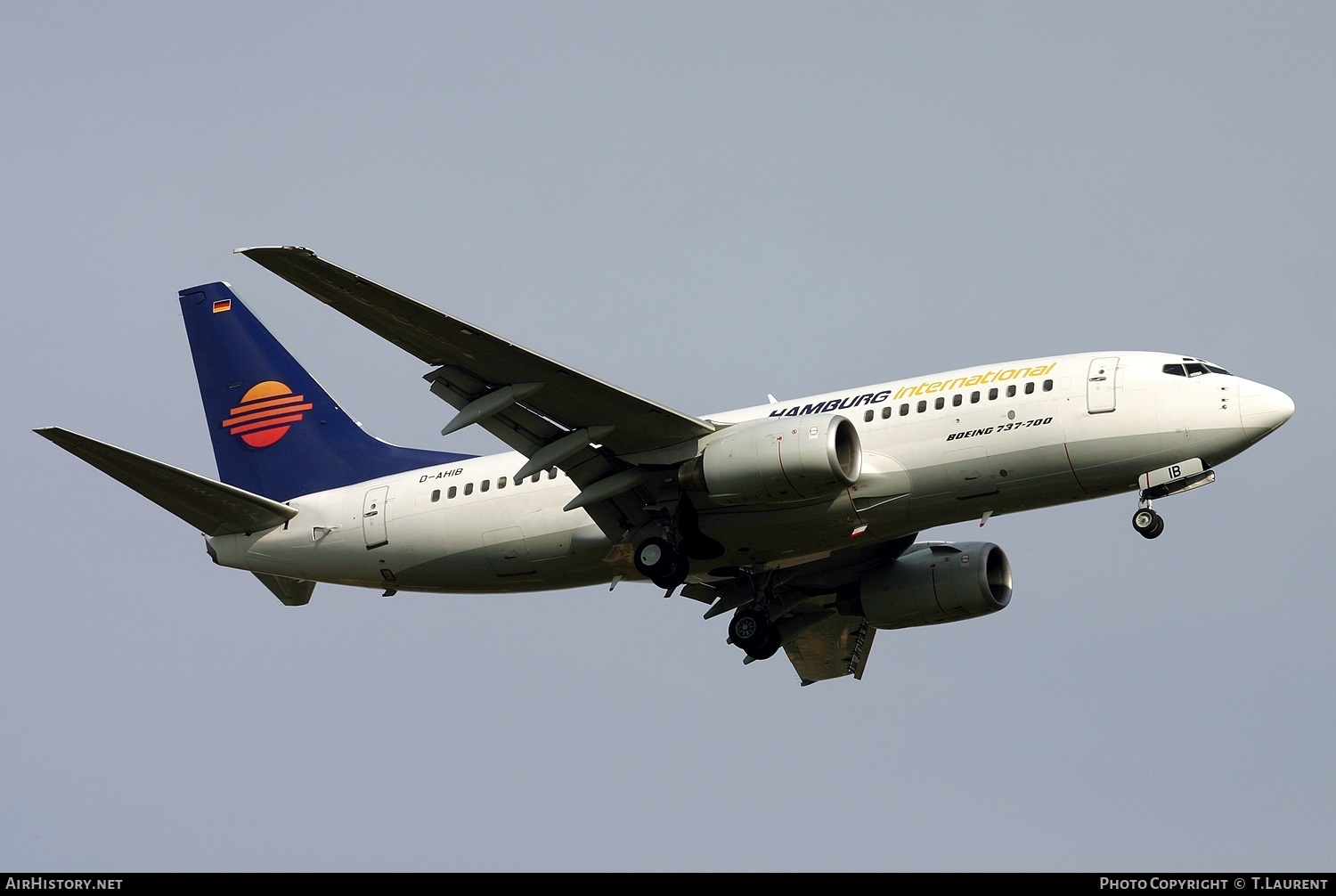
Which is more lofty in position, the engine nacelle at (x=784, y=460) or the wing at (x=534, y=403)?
the wing at (x=534, y=403)

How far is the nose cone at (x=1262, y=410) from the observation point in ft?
104

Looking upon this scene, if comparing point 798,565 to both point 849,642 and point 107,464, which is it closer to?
point 849,642

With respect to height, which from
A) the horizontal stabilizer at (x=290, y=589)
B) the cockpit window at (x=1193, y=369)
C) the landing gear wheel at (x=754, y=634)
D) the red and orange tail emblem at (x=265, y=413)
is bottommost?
the landing gear wheel at (x=754, y=634)

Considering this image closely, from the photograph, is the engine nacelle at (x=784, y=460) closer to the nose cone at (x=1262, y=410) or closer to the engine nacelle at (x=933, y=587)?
the engine nacelle at (x=933, y=587)

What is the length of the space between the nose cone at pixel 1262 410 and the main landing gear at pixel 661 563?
37.1ft

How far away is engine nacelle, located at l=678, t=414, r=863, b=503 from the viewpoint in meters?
31.7

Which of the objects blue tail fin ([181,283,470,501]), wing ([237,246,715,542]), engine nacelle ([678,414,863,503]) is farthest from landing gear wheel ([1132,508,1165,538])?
blue tail fin ([181,283,470,501])

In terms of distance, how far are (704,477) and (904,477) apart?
12.8 ft

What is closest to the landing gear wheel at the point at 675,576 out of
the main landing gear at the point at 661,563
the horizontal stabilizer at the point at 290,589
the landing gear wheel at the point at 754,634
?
the main landing gear at the point at 661,563

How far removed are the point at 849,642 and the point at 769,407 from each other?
807 cm

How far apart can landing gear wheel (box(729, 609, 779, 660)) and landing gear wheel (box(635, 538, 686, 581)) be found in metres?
4.50

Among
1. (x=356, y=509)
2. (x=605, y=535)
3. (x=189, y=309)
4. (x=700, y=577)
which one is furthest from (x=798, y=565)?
(x=189, y=309)

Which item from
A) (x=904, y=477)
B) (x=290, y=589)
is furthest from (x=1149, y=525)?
(x=290, y=589)

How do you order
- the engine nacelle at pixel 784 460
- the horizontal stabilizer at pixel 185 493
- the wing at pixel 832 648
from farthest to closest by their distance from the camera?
1. the wing at pixel 832 648
2. the horizontal stabilizer at pixel 185 493
3. the engine nacelle at pixel 784 460
